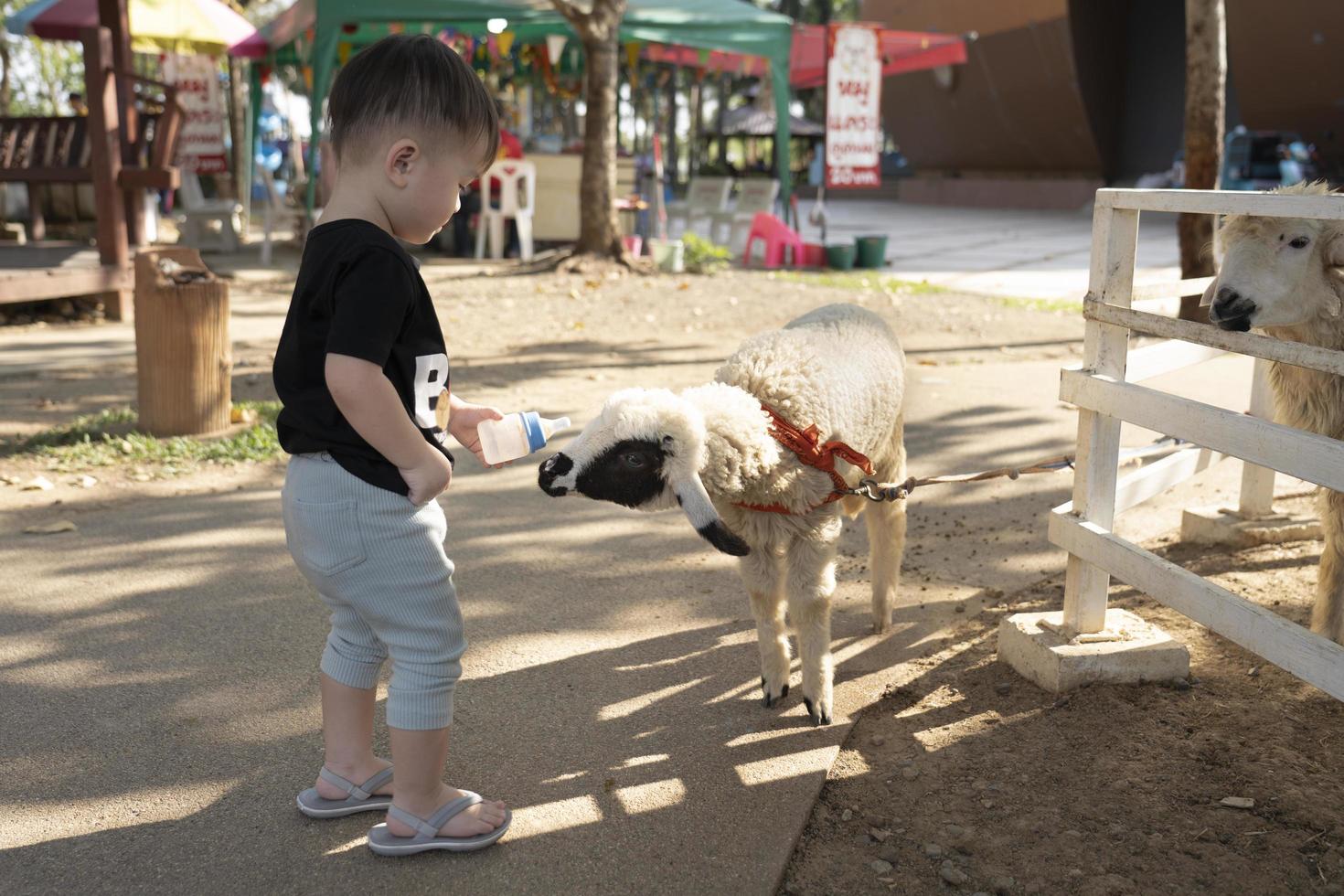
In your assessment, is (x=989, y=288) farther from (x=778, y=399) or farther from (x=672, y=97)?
(x=672, y=97)

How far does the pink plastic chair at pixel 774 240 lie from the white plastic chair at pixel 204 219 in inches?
291

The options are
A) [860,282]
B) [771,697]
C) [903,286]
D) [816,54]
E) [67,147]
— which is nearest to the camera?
[771,697]

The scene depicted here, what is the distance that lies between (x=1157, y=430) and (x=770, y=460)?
3.64 ft

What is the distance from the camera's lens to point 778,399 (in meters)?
3.29

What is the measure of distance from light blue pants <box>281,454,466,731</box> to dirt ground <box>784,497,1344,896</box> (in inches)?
36.5

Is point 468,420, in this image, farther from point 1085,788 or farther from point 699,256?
point 699,256

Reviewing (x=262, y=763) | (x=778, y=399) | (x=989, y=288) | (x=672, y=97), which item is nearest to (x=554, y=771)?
(x=262, y=763)

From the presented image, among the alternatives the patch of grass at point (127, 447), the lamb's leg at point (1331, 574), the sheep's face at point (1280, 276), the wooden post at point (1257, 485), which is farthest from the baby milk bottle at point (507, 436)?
the patch of grass at point (127, 447)

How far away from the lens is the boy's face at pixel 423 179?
2301mm

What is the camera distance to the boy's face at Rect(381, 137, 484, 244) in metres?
2.30

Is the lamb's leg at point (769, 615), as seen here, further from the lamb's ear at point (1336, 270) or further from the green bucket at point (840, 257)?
the green bucket at point (840, 257)

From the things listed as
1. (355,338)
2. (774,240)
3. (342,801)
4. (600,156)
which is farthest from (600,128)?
(355,338)

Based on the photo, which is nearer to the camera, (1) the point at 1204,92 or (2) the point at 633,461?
(2) the point at 633,461

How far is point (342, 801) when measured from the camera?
2.73 m
